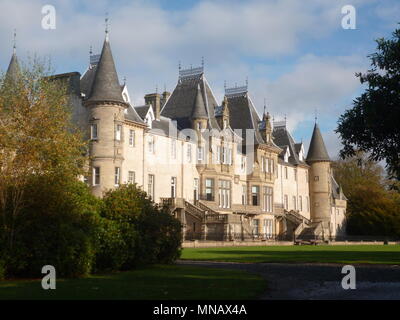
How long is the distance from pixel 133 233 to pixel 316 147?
5676 cm

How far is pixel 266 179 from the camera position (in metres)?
61.0

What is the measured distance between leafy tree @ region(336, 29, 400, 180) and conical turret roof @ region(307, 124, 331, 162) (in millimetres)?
52233

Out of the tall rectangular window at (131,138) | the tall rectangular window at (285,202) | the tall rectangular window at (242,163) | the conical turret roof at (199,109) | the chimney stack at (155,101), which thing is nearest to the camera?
the tall rectangular window at (131,138)

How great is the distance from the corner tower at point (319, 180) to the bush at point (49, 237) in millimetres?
57864

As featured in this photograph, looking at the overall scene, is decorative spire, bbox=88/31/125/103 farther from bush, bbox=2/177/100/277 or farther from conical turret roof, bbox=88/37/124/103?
bush, bbox=2/177/100/277

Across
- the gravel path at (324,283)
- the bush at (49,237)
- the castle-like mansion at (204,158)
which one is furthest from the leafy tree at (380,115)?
the castle-like mansion at (204,158)

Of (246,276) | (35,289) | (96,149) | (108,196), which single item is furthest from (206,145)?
(35,289)

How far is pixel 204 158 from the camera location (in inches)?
2085

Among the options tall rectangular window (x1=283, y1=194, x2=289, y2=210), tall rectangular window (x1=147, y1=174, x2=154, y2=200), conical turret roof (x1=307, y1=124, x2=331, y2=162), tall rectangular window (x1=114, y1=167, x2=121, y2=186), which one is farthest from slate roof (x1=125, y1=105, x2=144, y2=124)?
conical turret roof (x1=307, y1=124, x2=331, y2=162)

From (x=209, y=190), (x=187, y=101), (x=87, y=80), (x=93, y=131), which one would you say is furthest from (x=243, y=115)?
(x=93, y=131)

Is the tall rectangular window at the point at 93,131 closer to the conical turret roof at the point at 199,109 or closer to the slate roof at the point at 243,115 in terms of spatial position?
the conical turret roof at the point at 199,109

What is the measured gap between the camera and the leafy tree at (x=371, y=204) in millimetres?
70750
